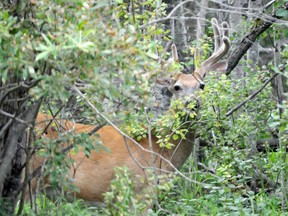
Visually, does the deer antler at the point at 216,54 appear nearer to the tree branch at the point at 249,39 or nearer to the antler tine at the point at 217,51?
the antler tine at the point at 217,51

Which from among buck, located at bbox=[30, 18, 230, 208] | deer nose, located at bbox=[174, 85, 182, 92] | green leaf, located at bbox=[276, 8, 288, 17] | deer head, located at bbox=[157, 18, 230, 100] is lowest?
buck, located at bbox=[30, 18, 230, 208]

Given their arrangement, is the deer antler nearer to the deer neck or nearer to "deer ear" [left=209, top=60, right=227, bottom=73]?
"deer ear" [left=209, top=60, right=227, bottom=73]

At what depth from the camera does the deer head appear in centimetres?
824

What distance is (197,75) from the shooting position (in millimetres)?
8617

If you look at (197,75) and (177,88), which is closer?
(177,88)

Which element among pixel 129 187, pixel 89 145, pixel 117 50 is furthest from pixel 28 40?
pixel 129 187

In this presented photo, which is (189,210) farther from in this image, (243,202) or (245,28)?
(245,28)

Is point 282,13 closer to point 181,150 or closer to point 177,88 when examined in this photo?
point 177,88

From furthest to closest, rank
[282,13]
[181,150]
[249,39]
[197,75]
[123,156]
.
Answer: [197,75] → [249,39] → [181,150] → [123,156] → [282,13]

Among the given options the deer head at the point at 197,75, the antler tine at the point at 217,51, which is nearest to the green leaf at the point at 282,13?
the deer head at the point at 197,75

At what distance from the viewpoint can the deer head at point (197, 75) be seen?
824cm

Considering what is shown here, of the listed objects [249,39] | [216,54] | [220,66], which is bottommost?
[220,66]

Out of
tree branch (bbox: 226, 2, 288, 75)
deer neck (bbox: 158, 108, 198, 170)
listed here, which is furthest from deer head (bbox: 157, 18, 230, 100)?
deer neck (bbox: 158, 108, 198, 170)

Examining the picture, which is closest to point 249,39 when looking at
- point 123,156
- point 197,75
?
point 197,75
